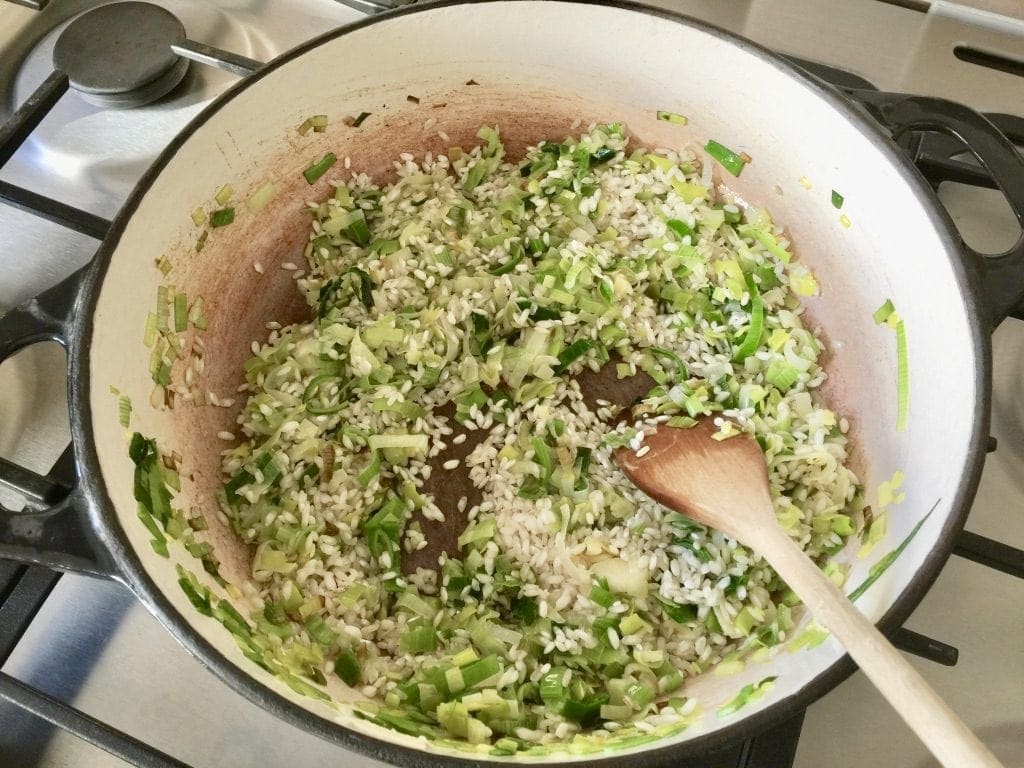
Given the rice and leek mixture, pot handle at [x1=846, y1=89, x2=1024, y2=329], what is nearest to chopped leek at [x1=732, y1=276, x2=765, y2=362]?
the rice and leek mixture

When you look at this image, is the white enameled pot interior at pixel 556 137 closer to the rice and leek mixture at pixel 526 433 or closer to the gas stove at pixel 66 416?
the rice and leek mixture at pixel 526 433

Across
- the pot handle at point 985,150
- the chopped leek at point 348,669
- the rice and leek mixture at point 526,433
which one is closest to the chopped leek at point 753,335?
the rice and leek mixture at point 526,433

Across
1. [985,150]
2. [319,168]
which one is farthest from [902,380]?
[319,168]

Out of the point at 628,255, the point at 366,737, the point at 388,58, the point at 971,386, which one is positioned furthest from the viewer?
the point at 628,255

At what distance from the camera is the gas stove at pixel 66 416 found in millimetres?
1087

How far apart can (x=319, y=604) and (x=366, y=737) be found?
1.26 ft

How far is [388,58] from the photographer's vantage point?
138 cm

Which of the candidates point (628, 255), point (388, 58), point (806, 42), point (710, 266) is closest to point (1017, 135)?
point (806, 42)

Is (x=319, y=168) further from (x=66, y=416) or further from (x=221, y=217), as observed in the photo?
(x=66, y=416)

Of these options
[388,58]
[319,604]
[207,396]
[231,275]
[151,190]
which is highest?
[388,58]

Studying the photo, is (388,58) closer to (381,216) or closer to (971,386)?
(381,216)

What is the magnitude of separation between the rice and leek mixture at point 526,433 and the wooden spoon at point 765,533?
6cm

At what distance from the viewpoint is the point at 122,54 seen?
5.04ft

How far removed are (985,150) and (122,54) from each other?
5.03 feet
